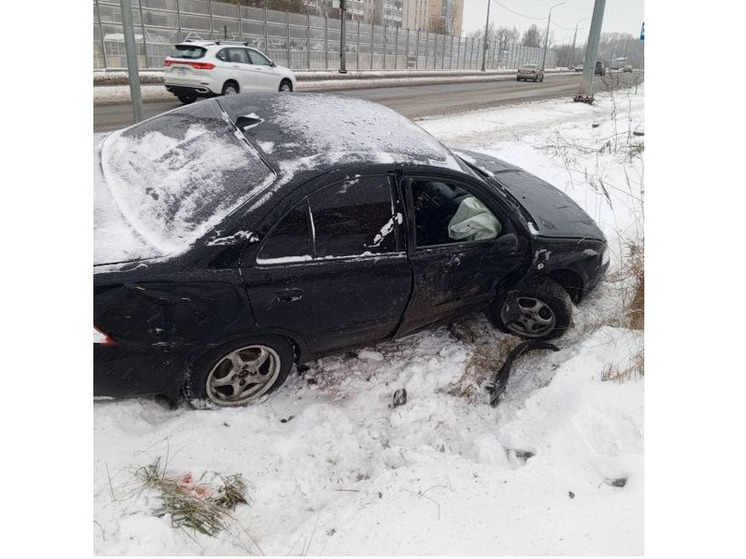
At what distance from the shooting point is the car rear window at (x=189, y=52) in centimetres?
1348

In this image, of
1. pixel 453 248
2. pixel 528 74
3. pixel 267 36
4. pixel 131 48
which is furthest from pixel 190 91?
pixel 528 74

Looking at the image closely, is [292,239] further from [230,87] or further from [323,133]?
[230,87]

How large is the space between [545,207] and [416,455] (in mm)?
2385

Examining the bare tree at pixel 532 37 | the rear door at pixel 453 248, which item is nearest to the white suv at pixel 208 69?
the rear door at pixel 453 248

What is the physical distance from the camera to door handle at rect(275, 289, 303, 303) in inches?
103

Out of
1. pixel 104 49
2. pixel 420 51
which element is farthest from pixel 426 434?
pixel 420 51

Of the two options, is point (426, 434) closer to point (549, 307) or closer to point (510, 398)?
point (510, 398)

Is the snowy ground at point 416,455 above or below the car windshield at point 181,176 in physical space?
below

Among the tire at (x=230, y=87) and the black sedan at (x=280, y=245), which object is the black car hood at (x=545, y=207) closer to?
the black sedan at (x=280, y=245)

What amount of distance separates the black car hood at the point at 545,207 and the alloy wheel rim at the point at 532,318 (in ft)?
1.80

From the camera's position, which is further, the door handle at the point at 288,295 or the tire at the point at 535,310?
the tire at the point at 535,310

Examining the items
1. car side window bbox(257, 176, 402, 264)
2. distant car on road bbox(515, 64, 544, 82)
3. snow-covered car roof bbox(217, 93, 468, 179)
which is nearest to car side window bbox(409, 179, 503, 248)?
snow-covered car roof bbox(217, 93, 468, 179)

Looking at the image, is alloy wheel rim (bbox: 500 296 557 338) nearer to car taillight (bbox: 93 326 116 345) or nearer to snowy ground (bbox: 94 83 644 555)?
snowy ground (bbox: 94 83 644 555)

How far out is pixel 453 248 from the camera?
3.20 meters
